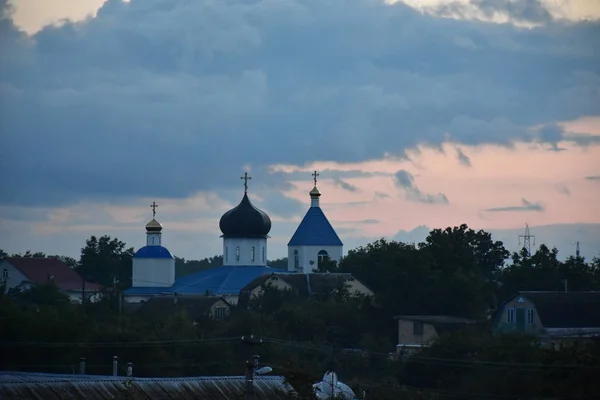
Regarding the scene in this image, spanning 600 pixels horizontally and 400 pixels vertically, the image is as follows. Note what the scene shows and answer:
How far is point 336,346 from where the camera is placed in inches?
2210

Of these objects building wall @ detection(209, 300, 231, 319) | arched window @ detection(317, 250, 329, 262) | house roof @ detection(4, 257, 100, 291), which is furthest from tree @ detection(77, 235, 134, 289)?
building wall @ detection(209, 300, 231, 319)

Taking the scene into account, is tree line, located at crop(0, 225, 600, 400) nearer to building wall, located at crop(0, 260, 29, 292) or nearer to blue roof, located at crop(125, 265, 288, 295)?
blue roof, located at crop(125, 265, 288, 295)

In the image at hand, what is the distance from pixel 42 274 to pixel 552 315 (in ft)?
157

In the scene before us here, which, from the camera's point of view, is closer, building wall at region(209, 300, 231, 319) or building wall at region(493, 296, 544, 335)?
building wall at region(493, 296, 544, 335)

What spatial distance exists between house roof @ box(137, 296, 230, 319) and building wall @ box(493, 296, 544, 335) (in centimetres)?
1474

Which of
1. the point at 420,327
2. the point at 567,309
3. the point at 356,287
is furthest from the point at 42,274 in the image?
the point at 567,309

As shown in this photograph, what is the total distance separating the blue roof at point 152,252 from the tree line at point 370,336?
43.3 ft

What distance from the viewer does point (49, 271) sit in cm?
9556

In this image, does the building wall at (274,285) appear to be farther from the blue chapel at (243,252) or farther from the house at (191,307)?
the blue chapel at (243,252)

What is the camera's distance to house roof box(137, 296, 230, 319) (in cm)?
Result: 6699

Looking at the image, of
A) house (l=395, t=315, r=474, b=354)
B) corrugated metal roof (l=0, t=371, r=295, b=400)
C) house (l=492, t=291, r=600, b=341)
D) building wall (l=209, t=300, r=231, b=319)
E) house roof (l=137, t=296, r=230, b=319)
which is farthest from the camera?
building wall (l=209, t=300, r=231, b=319)

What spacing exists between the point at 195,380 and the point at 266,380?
1.88m

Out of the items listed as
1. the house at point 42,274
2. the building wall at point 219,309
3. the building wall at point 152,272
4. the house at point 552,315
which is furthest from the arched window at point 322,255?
the house at point 552,315

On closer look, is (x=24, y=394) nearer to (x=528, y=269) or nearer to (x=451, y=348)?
(x=451, y=348)
